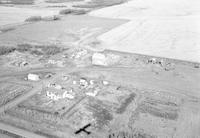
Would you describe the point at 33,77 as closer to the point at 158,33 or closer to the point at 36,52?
the point at 36,52

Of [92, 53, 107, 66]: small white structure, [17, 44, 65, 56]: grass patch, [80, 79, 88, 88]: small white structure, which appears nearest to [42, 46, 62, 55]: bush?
[17, 44, 65, 56]: grass patch

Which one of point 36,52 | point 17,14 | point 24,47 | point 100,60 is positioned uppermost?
point 17,14

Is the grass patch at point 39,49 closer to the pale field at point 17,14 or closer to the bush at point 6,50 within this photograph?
the bush at point 6,50

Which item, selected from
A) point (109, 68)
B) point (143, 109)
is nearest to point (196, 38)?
point (109, 68)

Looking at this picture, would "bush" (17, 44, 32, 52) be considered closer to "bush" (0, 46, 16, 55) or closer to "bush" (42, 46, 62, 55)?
"bush" (0, 46, 16, 55)

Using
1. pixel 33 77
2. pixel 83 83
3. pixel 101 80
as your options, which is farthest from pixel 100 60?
pixel 33 77
